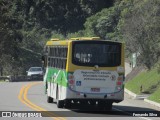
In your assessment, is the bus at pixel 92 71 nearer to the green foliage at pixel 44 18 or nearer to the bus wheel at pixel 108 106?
the bus wheel at pixel 108 106

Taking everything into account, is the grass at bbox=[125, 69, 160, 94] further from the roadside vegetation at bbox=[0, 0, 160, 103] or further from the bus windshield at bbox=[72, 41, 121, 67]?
the bus windshield at bbox=[72, 41, 121, 67]

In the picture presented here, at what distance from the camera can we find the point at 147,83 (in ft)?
141

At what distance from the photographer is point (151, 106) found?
30.3 meters

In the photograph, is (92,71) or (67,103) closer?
(92,71)

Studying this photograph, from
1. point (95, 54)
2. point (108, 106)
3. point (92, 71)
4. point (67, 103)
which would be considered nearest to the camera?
point (92, 71)

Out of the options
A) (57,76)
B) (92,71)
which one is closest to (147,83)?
(57,76)

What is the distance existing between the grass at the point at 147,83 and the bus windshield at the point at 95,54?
531 inches

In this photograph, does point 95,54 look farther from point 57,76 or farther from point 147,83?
point 147,83

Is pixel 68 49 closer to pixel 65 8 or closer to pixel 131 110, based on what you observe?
pixel 131 110

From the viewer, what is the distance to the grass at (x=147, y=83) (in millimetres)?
40312

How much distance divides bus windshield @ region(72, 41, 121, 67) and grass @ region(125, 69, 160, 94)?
13484 mm

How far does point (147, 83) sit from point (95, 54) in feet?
58.1

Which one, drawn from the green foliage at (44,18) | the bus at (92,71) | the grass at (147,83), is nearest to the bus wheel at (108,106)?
the bus at (92,71)

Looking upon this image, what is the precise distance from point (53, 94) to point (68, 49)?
Result: 3.74 meters
